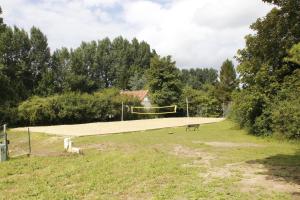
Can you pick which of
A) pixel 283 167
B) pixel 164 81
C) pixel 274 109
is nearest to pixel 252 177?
pixel 283 167

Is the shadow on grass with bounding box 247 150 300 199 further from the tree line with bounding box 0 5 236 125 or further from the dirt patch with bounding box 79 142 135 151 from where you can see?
the tree line with bounding box 0 5 236 125

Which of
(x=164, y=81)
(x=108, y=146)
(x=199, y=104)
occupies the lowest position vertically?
(x=108, y=146)

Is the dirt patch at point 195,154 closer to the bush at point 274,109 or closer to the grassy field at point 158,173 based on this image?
the grassy field at point 158,173

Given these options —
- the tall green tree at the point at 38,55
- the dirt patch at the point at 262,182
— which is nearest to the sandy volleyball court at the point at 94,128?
the dirt patch at the point at 262,182

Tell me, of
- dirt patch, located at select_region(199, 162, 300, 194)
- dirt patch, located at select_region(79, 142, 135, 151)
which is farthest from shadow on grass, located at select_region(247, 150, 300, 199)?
dirt patch, located at select_region(79, 142, 135, 151)

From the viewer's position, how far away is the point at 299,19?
10977mm

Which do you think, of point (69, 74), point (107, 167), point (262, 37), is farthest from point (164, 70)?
point (107, 167)

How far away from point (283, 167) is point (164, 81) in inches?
1121

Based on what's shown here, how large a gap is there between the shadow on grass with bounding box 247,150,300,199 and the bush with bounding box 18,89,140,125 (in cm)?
1949

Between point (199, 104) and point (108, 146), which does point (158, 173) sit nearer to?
point (108, 146)

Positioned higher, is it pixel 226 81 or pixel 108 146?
pixel 226 81

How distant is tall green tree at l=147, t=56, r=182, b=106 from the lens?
36344 millimetres

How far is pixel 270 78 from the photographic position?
15.7 metres

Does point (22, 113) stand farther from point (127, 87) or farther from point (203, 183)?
point (127, 87)
